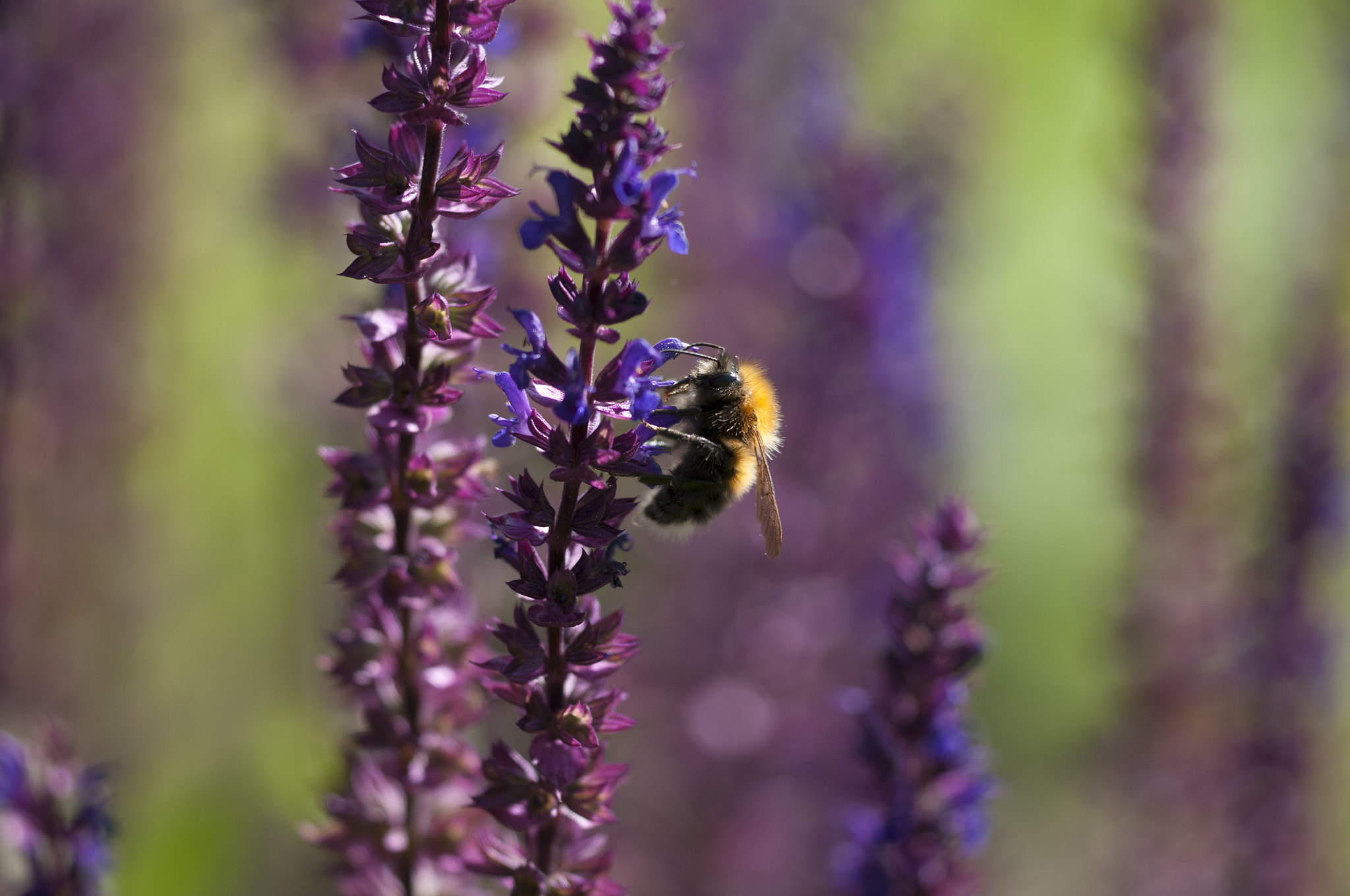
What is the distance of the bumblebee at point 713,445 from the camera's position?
2.57 meters

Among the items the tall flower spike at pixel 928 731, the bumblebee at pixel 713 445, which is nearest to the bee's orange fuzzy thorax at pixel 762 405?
the bumblebee at pixel 713 445

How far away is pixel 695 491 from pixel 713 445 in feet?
0.34

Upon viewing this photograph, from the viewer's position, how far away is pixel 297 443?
15.1ft

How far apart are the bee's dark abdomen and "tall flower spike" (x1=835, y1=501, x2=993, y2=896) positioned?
0.51 m

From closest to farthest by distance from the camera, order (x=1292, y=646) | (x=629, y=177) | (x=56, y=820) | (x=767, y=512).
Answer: (x=629, y=177) → (x=56, y=820) → (x=767, y=512) → (x=1292, y=646)

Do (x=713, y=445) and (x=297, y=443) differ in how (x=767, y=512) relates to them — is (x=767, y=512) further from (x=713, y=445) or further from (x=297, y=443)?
(x=297, y=443)

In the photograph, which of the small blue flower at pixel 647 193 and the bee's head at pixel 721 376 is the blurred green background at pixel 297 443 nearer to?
the bee's head at pixel 721 376

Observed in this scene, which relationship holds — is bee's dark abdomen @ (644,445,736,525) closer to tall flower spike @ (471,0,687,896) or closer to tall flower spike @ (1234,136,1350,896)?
tall flower spike @ (471,0,687,896)

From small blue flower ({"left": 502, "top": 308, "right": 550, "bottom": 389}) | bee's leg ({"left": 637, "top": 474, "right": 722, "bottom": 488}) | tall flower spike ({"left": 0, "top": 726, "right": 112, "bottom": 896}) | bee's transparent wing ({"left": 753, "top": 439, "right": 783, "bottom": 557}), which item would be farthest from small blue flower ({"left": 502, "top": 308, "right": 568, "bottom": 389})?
tall flower spike ({"left": 0, "top": 726, "right": 112, "bottom": 896})

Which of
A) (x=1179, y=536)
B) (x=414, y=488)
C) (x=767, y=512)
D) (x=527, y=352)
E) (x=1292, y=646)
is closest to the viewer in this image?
(x=527, y=352)

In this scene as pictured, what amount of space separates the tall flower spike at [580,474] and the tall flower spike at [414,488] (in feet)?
0.38

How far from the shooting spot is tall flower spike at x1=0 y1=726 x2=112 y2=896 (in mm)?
1948

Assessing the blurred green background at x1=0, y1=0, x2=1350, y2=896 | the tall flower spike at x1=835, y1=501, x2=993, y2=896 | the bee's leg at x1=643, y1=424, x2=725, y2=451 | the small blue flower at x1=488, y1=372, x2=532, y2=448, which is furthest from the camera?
the blurred green background at x1=0, y1=0, x2=1350, y2=896

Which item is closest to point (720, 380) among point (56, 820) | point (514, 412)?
point (514, 412)
